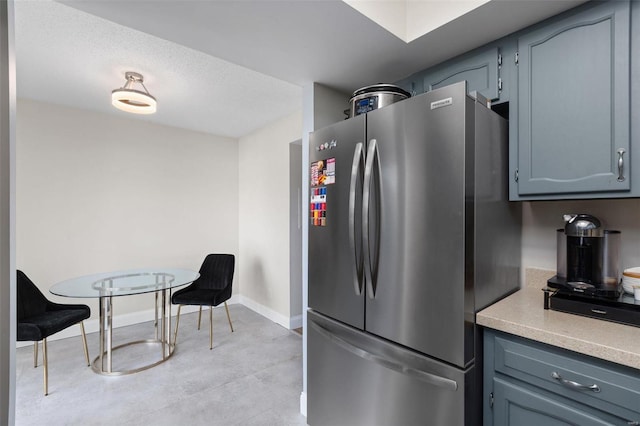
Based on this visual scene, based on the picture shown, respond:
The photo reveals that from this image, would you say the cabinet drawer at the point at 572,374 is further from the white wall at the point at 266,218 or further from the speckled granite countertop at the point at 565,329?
the white wall at the point at 266,218

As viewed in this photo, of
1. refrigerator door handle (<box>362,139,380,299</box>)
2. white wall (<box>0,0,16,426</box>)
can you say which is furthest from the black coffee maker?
white wall (<box>0,0,16,426</box>)

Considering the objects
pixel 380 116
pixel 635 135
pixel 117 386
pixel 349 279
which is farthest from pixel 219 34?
pixel 117 386

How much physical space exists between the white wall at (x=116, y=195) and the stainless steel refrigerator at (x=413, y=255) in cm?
313

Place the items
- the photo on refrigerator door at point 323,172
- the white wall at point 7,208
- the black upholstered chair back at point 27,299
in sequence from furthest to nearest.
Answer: the black upholstered chair back at point 27,299
the photo on refrigerator door at point 323,172
the white wall at point 7,208

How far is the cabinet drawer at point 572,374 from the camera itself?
924mm

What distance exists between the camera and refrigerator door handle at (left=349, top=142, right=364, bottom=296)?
1.46m

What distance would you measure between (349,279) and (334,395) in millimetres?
660

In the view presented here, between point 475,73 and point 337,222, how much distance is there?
3.52 ft

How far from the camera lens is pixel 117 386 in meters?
2.35

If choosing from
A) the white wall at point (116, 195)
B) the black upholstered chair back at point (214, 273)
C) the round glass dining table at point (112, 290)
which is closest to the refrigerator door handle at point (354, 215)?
the round glass dining table at point (112, 290)

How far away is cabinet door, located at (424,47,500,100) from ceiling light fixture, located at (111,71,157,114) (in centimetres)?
220

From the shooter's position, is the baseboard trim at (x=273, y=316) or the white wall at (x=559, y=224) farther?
the baseboard trim at (x=273, y=316)

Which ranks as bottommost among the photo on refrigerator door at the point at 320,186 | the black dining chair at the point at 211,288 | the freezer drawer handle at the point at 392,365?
the black dining chair at the point at 211,288

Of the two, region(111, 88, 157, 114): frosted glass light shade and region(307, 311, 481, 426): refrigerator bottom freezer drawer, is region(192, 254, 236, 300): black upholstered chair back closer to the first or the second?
region(111, 88, 157, 114): frosted glass light shade
